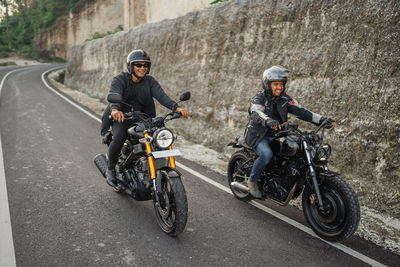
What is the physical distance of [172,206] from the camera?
365 cm

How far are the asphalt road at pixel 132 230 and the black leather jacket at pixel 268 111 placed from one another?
3.51 ft

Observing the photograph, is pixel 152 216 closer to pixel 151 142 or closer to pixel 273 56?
pixel 151 142

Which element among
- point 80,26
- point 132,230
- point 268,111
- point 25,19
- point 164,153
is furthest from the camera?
point 25,19

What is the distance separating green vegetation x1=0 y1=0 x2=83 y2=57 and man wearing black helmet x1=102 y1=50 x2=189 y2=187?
45.4 m

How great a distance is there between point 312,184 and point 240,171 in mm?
1356

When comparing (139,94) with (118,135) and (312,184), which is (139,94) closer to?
(118,135)

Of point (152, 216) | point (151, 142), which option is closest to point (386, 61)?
point (151, 142)

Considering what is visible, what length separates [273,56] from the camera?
7023mm

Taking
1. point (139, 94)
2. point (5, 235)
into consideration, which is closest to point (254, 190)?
point (139, 94)

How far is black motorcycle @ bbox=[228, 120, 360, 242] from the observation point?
352cm

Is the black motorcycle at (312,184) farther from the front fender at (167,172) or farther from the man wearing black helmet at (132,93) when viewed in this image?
the man wearing black helmet at (132,93)

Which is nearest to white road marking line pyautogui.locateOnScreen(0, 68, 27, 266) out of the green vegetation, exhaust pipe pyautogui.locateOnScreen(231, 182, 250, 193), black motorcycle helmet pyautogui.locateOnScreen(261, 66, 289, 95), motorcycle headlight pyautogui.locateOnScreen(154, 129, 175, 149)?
motorcycle headlight pyautogui.locateOnScreen(154, 129, 175, 149)

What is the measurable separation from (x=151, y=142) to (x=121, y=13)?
39759 millimetres

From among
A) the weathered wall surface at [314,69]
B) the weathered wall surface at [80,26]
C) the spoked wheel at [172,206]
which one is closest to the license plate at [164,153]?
the spoked wheel at [172,206]
